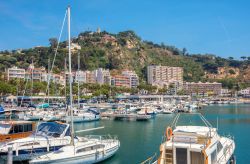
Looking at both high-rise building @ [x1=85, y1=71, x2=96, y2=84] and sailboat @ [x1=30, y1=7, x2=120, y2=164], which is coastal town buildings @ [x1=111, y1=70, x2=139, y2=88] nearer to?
high-rise building @ [x1=85, y1=71, x2=96, y2=84]

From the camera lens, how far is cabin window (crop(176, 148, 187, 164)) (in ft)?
55.8

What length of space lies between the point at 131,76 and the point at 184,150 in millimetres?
180106

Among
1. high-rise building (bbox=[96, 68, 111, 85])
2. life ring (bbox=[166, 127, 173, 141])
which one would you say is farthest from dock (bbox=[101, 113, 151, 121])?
high-rise building (bbox=[96, 68, 111, 85])

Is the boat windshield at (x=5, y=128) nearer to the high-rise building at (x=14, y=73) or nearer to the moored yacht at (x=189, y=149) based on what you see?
the moored yacht at (x=189, y=149)

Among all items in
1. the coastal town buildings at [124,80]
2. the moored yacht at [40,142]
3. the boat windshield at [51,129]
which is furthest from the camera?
the coastal town buildings at [124,80]

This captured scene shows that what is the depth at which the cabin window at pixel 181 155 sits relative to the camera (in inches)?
670

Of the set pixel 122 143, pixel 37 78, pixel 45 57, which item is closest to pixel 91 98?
pixel 37 78

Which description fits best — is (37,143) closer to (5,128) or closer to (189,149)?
(5,128)

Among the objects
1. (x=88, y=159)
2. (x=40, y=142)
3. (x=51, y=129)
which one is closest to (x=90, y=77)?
(x=51, y=129)

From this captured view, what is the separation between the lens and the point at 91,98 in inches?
5172

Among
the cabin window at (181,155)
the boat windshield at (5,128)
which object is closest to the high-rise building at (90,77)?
the boat windshield at (5,128)

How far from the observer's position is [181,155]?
56.2ft

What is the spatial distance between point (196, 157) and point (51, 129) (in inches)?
607

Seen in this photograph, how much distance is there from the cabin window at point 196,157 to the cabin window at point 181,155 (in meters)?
0.38
